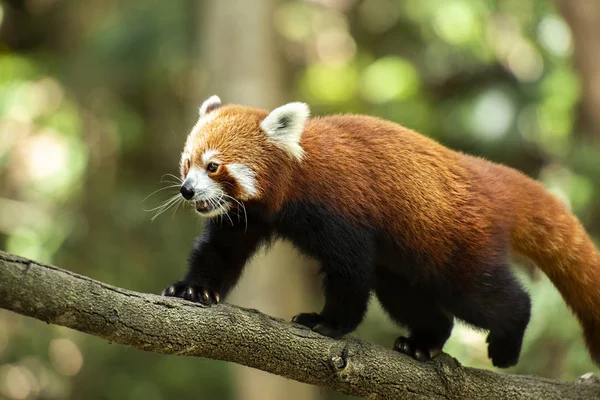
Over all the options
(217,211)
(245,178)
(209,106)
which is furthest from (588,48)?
(217,211)

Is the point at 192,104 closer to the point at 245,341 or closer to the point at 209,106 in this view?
the point at 209,106

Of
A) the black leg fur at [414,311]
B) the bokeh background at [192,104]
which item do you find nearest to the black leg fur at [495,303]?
the black leg fur at [414,311]

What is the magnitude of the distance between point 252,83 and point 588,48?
10.7ft

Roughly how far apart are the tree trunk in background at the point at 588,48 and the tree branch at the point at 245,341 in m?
3.63

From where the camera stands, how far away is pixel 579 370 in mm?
5578

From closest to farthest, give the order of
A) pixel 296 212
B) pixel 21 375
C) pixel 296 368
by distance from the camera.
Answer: pixel 296 368 < pixel 296 212 < pixel 21 375

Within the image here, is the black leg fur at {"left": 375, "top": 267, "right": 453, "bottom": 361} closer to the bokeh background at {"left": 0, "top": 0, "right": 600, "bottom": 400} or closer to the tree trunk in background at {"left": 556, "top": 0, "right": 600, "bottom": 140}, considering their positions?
the bokeh background at {"left": 0, "top": 0, "right": 600, "bottom": 400}

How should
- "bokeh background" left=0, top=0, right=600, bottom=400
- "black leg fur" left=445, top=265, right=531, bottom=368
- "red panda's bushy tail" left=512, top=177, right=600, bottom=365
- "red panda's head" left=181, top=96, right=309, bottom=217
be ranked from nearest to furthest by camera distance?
"red panda's head" left=181, top=96, right=309, bottom=217 → "black leg fur" left=445, top=265, right=531, bottom=368 → "red panda's bushy tail" left=512, top=177, right=600, bottom=365 → "bokeh background" left=0, top=0, right=600, bottom=400

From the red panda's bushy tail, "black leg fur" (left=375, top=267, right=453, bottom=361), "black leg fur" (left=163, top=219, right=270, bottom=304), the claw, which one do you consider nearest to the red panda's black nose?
"black leg fur" (left=163, top=219, right=270, bottom=304)

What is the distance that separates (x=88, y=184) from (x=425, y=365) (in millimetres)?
7095

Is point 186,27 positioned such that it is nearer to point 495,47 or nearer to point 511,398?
point 495,47

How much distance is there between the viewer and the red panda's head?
3383mm

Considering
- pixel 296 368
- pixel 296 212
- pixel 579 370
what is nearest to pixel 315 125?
pixel 296 212

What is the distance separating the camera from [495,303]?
3678mm
